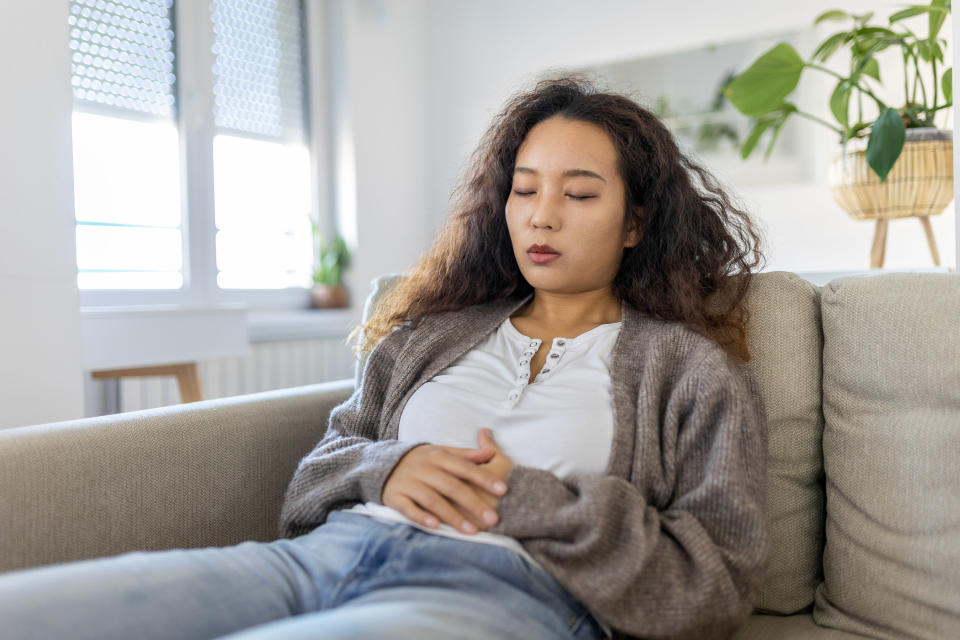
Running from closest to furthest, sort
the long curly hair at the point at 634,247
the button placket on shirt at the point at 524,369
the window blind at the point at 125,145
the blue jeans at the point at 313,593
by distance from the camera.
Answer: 1. the blue jeans at the point at 313,593
2. the button placket on shirt at the point at 524,369
3. the long curly hair at the point at 634,247
4. the window blind at the point at 125,145

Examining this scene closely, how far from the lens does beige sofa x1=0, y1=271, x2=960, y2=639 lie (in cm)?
98

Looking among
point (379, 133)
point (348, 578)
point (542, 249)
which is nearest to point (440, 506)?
point (348, 578)

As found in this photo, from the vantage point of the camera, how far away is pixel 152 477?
1.14m

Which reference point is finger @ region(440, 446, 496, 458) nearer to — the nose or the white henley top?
the white henley top

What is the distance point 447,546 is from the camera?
92cm

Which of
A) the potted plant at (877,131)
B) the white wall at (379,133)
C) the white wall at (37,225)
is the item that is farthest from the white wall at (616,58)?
the white wall at (37,225)

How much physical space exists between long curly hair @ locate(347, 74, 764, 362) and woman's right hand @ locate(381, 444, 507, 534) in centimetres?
35

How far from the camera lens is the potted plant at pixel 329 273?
11.1ft

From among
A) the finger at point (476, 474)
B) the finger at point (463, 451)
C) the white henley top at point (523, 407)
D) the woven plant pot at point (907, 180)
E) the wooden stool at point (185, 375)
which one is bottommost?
the wooden stool at point (185, 375)

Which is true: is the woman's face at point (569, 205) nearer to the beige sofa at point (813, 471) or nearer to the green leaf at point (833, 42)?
the beige sofa at point (813, 471)

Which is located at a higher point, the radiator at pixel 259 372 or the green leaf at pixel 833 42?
the green leaf at pixel 833 42

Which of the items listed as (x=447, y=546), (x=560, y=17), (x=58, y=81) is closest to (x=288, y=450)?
(x=447, y=546)

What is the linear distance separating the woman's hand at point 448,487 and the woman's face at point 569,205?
1.05 feet

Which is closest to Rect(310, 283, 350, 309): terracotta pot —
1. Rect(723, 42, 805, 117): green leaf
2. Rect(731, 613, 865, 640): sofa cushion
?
Rect(723, 42, 805, 117): green leaf
